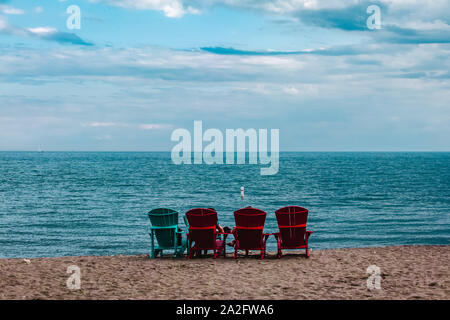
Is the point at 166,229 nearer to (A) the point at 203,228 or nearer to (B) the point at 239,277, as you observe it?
(A) the point at 203,228

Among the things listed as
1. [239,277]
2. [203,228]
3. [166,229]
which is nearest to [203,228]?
[203,228]

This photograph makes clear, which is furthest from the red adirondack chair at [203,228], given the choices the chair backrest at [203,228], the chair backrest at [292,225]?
the chair backrest at [292,225]

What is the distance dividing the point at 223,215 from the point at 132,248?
32.4 feet

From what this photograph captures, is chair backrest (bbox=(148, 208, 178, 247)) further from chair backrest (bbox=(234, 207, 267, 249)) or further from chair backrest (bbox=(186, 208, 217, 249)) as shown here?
chair backrest (bbox=(234, 207, 267, 249))

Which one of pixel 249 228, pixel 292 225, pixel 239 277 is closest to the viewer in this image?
pixel 239 277

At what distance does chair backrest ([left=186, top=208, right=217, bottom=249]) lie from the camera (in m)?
11.0

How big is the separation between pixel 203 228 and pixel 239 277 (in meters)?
2.18

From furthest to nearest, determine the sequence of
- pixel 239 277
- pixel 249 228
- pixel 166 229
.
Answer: pixel 166 229
pixel 249 228
pixel 239 277

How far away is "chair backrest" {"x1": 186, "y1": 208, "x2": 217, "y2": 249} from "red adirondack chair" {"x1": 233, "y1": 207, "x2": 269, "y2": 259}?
53cm

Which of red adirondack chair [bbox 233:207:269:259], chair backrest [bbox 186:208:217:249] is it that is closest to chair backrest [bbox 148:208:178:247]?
chair backrest [bbox 186:208:217:249]

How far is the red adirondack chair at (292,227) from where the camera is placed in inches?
432

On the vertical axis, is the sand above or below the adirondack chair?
below

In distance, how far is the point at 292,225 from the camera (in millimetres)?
11008
